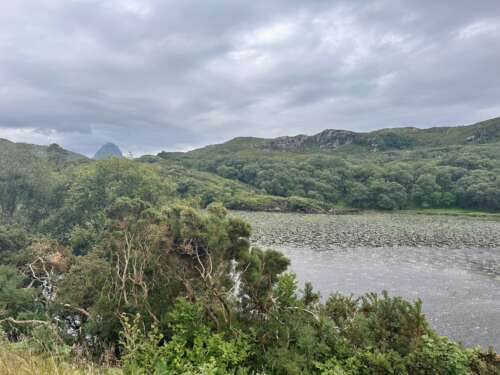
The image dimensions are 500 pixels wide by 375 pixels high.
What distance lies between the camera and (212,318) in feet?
41.2

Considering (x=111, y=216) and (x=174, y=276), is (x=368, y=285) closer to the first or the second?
(x=174, y=276)

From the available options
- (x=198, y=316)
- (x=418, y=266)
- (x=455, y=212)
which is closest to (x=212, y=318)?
(x=198, y=316)

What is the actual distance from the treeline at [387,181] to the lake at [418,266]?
5077 cm

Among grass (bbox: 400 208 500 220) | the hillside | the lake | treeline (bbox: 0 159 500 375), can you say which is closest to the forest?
treeline (bbox: 0 159 500 375)

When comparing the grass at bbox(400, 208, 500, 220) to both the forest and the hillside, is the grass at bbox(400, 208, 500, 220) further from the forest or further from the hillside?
the forest

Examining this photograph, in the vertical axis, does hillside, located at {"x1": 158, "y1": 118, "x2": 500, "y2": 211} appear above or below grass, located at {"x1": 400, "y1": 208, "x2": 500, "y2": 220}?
above

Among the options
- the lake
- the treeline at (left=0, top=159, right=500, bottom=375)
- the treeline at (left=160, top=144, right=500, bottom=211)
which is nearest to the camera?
the treeline at (left=0, top=159, right=500, bottom=375)

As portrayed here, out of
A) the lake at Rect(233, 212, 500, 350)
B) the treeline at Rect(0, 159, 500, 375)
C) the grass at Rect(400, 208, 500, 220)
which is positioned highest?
the treeline at Rect(0, 159, 500, 375)

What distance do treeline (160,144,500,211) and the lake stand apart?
167 feet

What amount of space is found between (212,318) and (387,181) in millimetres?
132067

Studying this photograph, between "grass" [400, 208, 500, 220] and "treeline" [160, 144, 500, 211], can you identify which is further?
"treeline" [160, 144, 500, 211]

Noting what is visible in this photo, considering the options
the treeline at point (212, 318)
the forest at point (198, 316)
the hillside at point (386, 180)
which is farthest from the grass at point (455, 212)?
the treeline at point (212, 318)

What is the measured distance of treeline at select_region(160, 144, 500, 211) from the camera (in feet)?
376

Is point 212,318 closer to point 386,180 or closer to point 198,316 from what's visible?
point 198,316
